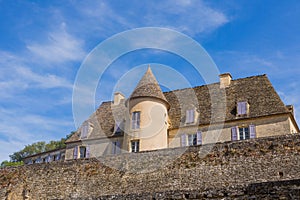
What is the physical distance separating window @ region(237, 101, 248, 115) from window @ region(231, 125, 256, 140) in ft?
3.38

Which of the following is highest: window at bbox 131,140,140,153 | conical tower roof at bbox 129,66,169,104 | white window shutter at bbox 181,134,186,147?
conical tower roof at bbox 129,66,169,104

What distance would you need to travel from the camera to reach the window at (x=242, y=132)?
79.0 ft

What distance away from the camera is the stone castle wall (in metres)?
15.0

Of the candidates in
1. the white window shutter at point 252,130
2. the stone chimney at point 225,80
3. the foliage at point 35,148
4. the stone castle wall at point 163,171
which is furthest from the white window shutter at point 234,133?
the foliage at point 35,148

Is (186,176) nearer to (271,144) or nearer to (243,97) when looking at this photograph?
(271,144)

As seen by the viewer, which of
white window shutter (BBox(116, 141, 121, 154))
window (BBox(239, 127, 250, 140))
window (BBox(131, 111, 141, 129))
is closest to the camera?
window (BBox(239, 127, 250, 140))

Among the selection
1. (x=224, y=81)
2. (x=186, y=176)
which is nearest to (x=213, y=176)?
(x=186, y=176)

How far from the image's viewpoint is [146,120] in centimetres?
2550

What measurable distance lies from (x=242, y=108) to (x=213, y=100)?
8.71 feet

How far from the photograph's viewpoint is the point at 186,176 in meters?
16.5

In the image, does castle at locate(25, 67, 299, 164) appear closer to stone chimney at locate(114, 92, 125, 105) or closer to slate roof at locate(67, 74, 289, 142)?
slate roof at locate(67, 74, 289, 142)

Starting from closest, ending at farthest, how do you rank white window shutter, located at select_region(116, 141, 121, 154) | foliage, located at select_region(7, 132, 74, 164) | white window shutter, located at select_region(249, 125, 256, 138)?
white window shutter, located at select_region(249, 125, 256, 138) → white window shutter, located at select_region(116, 141, 121, 154) → foliage, located at select_region(7, 132, 74, 164)

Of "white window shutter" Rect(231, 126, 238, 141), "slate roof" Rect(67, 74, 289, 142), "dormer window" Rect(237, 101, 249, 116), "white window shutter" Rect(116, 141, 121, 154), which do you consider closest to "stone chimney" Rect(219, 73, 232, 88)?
"slate roof" Rect(67, 74, 289, 142)

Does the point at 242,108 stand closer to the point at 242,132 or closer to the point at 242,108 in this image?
the point at 242,108
